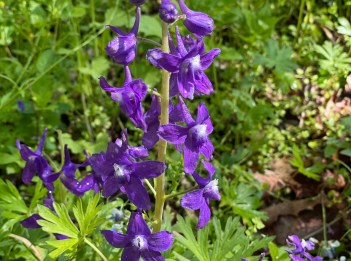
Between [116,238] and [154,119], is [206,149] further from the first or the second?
[116,238]

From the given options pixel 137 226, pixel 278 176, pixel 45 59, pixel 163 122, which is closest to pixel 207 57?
pixel 163 122

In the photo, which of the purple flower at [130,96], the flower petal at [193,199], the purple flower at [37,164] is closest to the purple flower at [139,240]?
the flower petal at [193,199]

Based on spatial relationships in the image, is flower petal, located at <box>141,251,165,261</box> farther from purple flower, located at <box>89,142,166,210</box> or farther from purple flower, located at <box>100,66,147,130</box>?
purple flower, located at <box>100,66,147,130</box>

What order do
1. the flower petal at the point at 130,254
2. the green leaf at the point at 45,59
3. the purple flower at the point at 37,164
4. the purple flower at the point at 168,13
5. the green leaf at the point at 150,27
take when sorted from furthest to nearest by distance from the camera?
the green leaf at the point at 150,27, the green leaf at the point at 45,59, the purple flower at the point at 37,164, the flower petal at the point at 130,254, the purple flower at the point at 168,13

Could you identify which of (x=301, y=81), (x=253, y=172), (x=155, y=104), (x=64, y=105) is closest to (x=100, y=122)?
(x=64, y=105)

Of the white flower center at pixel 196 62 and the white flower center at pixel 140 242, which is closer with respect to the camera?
the white flower center at pixel 196 62

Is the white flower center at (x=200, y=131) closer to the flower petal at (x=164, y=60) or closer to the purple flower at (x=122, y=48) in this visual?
the flower petal at (x=164, y=60)

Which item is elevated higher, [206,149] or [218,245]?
[206,149]

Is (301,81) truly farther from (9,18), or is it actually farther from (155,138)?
(155,138)
